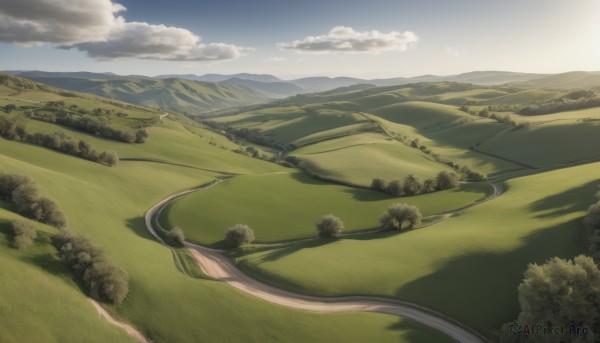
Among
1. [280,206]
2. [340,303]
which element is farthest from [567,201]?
[280,206]

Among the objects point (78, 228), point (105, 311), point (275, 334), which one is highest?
point (78, 228)

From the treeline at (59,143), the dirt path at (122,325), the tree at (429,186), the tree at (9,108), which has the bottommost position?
the dirt path at (122,325)

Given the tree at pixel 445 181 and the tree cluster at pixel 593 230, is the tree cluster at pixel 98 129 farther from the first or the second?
the tree cluster at pixel 593 230

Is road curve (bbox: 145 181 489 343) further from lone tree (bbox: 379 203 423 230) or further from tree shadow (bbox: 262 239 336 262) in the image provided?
lone tree (bbox: 379 203 423 230)

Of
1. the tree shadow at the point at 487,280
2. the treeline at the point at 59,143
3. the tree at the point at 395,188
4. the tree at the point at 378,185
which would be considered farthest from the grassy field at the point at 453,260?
the treeline at the point at 59,143

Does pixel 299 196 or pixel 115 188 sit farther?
pixel 299 196

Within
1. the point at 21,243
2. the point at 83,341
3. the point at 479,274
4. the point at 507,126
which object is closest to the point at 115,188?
the point at 21,243

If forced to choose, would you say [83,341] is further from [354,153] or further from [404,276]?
[354,153]
